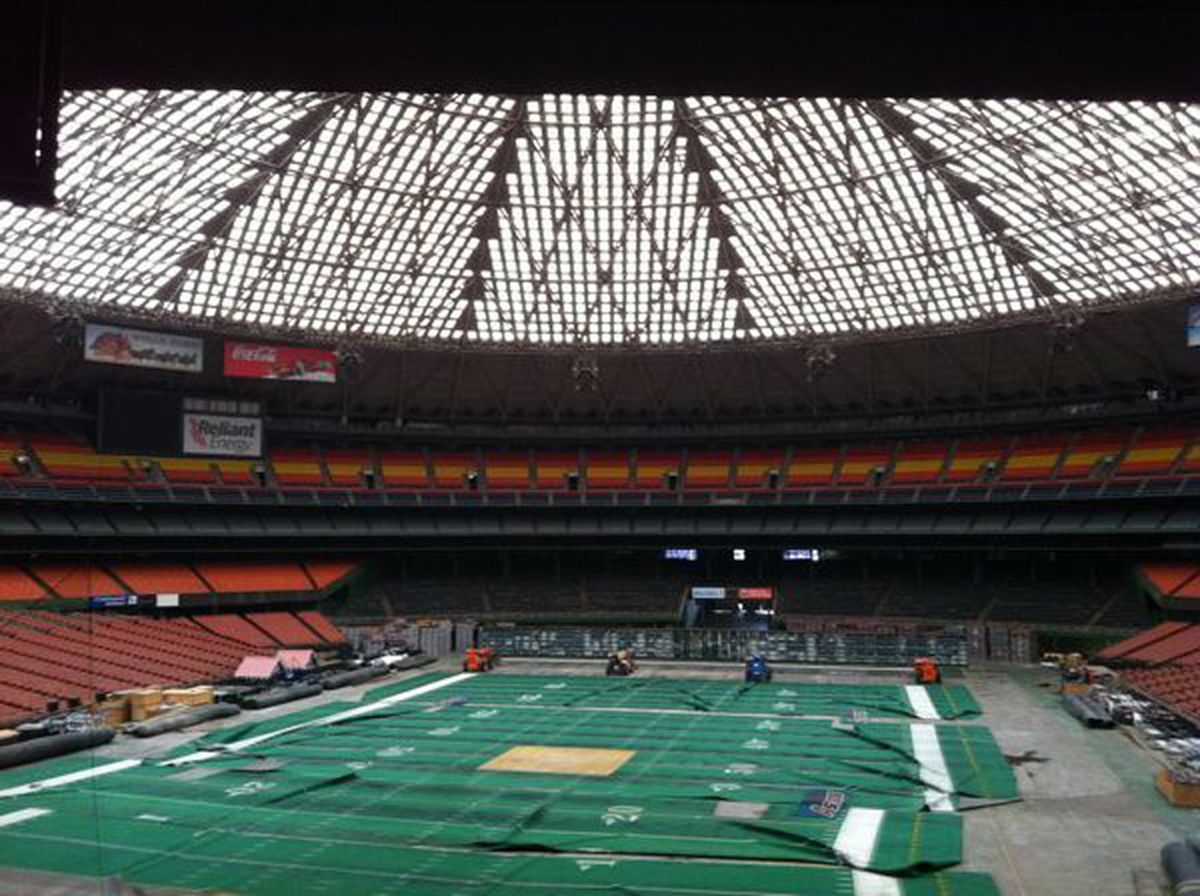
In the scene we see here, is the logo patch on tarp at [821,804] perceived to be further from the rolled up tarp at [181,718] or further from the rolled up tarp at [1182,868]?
the rolled up tarp at [181,718]

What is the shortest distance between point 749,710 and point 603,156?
2537 cm

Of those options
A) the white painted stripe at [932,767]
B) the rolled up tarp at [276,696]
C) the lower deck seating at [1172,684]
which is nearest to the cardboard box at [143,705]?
the rolled up tarp at [276,696]

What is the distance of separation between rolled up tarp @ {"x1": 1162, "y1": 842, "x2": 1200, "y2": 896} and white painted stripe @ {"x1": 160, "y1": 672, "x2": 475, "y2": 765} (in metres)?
24.7

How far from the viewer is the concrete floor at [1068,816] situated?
61.9ft

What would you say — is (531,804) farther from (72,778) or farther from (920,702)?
(920,702)

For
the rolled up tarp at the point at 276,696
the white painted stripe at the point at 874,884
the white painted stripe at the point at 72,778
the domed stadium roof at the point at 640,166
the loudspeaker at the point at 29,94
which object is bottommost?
the rolled up tarp at the point at 276,696

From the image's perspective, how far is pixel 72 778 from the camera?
91.2 feet

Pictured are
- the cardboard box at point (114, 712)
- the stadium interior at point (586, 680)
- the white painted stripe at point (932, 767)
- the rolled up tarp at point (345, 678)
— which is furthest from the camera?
the rolled up tarp at point (345, 678)

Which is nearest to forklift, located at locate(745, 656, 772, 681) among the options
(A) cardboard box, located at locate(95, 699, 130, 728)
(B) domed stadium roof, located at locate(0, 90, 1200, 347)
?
(B) domed stadium roof, located at locate(0, 90, 1200, 347)

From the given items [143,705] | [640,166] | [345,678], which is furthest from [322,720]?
[640,166]

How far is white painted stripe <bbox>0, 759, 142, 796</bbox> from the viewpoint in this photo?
86.4 feet

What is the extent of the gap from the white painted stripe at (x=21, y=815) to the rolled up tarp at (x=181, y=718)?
10.2 metres

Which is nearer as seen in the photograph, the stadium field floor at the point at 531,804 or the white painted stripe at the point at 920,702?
the stadium field floor at the point at 531,804

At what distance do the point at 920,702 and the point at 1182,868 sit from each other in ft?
78.4
